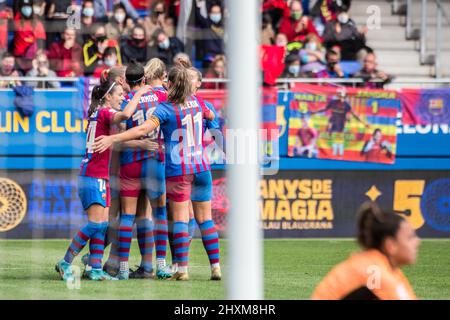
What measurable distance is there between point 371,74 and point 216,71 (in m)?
1.70

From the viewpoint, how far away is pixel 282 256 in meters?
9.24

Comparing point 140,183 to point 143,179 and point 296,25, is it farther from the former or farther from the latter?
point 296,25

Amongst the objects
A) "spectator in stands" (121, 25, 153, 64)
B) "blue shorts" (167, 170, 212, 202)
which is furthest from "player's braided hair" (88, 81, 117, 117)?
"spectator in stands" (121, 25, 153, 64)

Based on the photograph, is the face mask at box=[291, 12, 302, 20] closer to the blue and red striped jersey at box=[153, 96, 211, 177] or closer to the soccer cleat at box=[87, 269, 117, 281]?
the blue and red striped jersey at box=[153, 96, 211, 177]

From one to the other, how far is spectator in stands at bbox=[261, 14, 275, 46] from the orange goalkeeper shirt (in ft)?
21.2

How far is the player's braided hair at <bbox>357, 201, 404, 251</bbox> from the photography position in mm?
4488

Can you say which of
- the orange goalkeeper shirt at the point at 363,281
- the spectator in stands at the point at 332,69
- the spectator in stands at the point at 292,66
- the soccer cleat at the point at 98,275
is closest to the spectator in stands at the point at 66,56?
the spectator in stands at the point at 292,66

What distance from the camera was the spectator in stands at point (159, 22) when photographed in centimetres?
1026

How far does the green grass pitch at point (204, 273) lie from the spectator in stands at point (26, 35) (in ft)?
5.67

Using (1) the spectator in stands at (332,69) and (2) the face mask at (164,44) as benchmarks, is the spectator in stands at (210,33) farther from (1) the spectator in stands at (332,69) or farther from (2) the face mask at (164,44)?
(1) the spectator in stands at (332,69)

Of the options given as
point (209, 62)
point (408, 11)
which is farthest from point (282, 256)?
point (408, 11)

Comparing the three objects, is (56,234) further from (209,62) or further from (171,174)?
(171,174)

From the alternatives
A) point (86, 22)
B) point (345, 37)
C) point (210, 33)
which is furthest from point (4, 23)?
point (345, 37)
